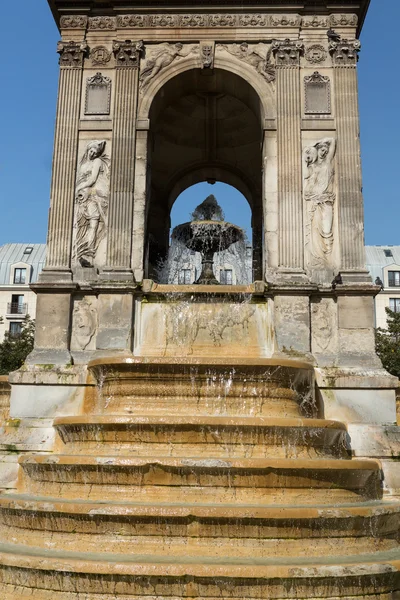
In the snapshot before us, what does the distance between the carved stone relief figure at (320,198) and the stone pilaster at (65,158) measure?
5132 mm

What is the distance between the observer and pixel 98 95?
15.8m

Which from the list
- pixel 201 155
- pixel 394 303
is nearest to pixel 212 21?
pixel 201 155

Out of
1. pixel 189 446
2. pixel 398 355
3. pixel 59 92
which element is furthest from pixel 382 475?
pixel 398 355

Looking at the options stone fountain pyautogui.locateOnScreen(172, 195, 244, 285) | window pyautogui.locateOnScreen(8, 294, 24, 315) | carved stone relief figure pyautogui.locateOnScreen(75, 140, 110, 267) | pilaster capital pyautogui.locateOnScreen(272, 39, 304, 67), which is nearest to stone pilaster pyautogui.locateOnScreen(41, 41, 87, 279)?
carved stone relief figure pyautogui.locateOnScreen(75, 140, 110, 267)

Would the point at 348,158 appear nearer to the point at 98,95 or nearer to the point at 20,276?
the point at 98,95

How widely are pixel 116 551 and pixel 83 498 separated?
122cm

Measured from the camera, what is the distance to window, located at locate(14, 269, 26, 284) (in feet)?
180

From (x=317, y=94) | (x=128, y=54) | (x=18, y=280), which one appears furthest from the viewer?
(x=18, y=280)

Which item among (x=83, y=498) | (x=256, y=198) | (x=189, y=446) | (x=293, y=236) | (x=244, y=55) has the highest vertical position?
(x=244, y=55)

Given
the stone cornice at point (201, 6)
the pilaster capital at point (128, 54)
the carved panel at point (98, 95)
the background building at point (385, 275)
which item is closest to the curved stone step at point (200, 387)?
the carved panel at point (98, 95)

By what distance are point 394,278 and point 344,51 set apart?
127ft

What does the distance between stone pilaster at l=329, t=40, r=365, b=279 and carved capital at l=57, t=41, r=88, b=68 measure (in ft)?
18.6

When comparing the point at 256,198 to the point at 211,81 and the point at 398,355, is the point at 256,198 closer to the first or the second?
the point at 211,81

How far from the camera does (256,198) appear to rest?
21.1 metres
